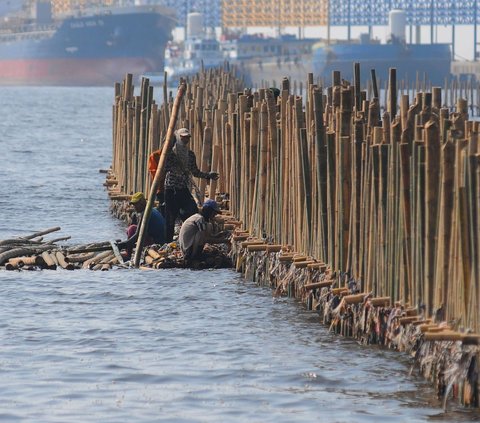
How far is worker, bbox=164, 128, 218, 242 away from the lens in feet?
69.5

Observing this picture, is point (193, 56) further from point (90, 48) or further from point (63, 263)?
point (63, 263)

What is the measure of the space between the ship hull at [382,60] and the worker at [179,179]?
438 feet

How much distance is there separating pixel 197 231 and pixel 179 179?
5.00ft

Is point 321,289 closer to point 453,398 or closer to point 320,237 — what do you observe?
point 320,237

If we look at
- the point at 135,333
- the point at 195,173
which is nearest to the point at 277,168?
the point at 195,173

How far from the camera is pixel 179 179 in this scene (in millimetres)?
21219

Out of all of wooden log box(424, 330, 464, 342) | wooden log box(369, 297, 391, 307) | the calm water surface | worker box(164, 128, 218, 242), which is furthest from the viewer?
worker box(164, 128, 218, 242)

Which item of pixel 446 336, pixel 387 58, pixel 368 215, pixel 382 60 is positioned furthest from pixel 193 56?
pixel 446 336

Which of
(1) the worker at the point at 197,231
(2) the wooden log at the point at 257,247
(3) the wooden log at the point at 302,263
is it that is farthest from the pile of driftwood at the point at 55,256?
(3) the wooden log at the point at 302,263

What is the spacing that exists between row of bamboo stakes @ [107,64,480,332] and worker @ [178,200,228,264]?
0.53 metres

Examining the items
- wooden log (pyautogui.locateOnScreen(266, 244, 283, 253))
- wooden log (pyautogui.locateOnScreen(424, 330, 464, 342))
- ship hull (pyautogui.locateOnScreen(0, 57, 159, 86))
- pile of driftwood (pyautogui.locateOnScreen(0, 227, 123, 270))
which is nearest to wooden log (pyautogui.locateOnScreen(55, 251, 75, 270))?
pile of driftwood (pyautogui.locateOnScreen(0, 227, 123, 270))

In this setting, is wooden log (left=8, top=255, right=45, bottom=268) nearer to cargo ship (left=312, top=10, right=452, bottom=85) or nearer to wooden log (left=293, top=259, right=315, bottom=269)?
wooden log (left=293, top=259, right=315, bottom=269)

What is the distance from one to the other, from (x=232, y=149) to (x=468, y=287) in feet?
34.8

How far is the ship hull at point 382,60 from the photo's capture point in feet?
509
